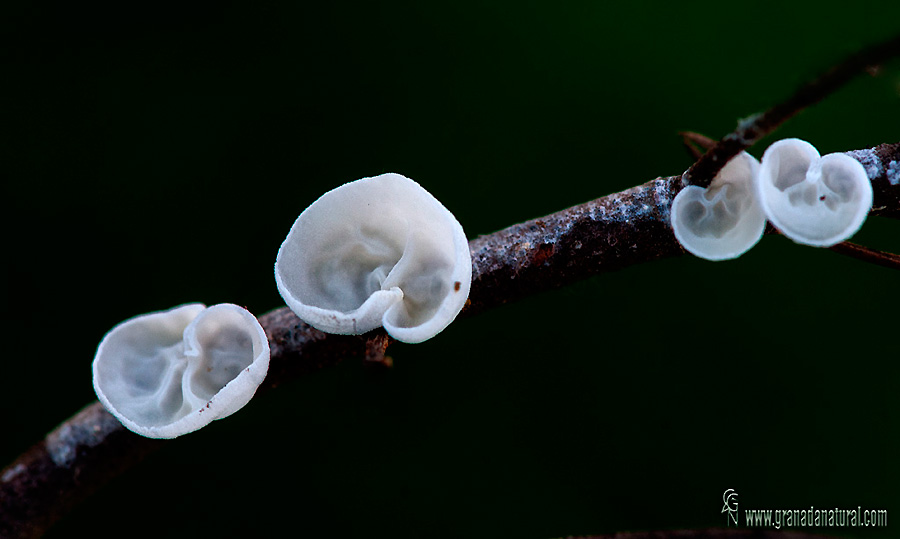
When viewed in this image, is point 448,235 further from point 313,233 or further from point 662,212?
point 662,212

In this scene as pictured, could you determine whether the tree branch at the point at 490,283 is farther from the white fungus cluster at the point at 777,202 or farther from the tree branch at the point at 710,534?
the tree branch at the point at 710,534

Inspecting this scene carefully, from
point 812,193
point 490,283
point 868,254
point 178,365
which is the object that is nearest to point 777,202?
point 812,193

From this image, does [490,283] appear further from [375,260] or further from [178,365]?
[178,365]

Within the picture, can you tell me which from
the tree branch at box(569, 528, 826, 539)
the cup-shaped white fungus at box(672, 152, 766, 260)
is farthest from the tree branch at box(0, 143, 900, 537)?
the tree branch at box(569, 528, 826, 539)

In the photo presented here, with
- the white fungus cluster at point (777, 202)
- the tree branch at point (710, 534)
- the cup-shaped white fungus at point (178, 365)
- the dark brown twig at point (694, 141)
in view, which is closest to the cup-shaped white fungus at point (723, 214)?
the white fungus cluster at point (777, 202)

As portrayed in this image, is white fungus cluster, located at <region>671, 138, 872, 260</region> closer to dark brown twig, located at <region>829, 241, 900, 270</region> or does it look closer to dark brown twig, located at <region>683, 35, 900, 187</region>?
dark brown twig, located at <region>683, 35, 900, 187</region>

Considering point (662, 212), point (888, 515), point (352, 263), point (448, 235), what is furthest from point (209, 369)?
point (888, 515)
